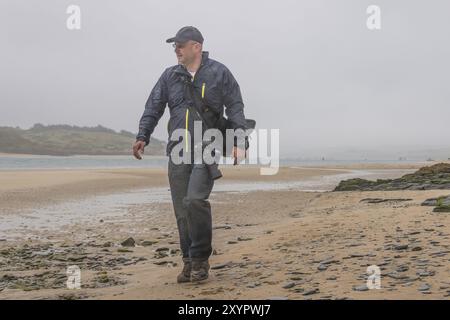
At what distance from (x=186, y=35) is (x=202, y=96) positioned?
75cm

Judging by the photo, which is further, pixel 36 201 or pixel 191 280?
pixel 36 201

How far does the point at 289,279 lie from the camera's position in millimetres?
5246

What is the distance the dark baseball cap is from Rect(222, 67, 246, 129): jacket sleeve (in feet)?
1.79

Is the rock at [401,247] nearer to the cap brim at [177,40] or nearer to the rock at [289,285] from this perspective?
the rock at [289,285]

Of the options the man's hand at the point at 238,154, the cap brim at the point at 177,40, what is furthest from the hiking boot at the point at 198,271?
the cap brim at the point at 177,40

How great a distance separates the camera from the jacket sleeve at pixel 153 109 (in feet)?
18.9

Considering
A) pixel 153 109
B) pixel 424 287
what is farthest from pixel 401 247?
pixel 153 109

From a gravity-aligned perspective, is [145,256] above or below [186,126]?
below

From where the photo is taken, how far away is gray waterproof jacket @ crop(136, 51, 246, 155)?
5547 mm

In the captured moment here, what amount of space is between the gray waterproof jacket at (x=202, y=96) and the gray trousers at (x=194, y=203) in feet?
1.15
